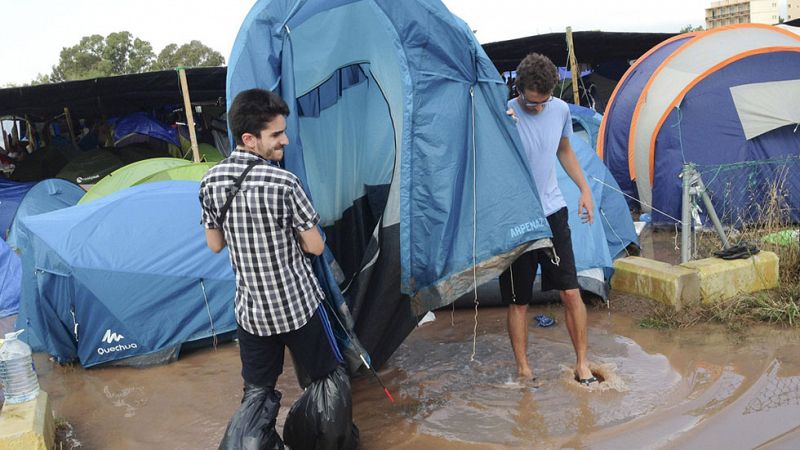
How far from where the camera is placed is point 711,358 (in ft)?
14.2

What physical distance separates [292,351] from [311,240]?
0.58 m

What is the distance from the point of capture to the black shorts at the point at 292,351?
3113 millimetres

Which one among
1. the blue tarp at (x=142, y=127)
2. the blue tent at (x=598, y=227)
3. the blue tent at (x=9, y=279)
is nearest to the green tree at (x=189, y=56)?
the blue tarp at (x=142, y=127)

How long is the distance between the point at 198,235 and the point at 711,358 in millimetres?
3972

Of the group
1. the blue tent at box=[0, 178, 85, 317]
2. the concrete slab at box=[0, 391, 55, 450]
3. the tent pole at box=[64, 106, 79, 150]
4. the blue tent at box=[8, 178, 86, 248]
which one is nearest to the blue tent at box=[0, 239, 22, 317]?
the blue tent at box=[0, 178, 85, 317]

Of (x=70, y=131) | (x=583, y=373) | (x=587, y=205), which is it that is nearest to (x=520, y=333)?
(x=583, y=373)

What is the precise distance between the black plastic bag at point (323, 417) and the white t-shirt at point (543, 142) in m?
1.59

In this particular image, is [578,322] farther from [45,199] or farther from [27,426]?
[45,199]

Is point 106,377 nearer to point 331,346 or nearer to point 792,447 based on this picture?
point 331,346

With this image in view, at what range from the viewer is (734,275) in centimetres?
517

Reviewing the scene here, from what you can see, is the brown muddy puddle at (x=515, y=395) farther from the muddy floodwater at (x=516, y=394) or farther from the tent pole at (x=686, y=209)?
the tent pole at (x=686, y=209)

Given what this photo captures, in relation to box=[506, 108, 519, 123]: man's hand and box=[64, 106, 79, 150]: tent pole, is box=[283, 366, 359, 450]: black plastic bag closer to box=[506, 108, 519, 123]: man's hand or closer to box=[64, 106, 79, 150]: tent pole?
box=[506, 108, 519, 123]: man's hand

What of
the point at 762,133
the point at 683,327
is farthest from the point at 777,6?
the point at 683,327

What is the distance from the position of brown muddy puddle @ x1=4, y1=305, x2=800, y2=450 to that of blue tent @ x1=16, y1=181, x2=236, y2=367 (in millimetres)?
230
